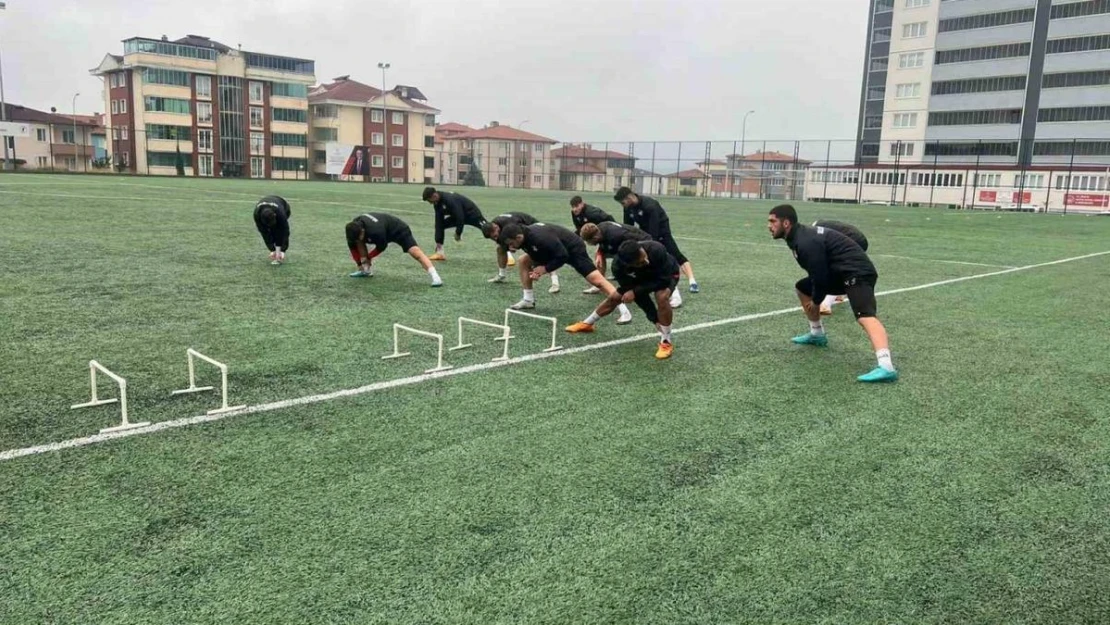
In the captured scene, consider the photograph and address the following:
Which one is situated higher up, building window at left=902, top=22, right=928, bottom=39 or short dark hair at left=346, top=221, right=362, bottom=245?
building window at left=902, top=22, right=928, bottom=39

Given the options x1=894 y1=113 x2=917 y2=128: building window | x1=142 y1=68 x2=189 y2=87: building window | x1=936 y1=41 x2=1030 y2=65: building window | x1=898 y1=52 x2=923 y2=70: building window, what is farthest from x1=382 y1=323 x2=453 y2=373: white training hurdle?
x1=142 y1=68 x2=189 y2=87: building window

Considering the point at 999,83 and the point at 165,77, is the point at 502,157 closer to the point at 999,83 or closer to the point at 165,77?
the point at 165,77

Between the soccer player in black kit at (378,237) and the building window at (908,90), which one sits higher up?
the building window at (908,90)

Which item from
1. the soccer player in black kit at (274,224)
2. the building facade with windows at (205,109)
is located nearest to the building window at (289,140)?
the building facade with windows at (205,109)

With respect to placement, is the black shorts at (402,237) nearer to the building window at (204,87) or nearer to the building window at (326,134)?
the building window at (204,87)

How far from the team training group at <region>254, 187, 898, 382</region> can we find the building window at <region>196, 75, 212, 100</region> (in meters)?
75.7

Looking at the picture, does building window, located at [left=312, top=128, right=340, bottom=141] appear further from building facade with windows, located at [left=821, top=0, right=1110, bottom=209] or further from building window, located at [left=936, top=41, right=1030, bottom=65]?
building window, located at [left=936, top=41, right=1030, bottom=65]

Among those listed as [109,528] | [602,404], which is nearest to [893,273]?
[602,404]

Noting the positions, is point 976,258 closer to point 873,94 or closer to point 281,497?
point 281,497

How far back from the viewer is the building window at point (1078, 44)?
2411 inches

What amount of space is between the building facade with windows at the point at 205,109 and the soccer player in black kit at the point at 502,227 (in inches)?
2762

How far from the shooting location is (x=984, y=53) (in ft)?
222

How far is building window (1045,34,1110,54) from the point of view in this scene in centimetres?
6125

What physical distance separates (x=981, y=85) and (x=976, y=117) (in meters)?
2.72
